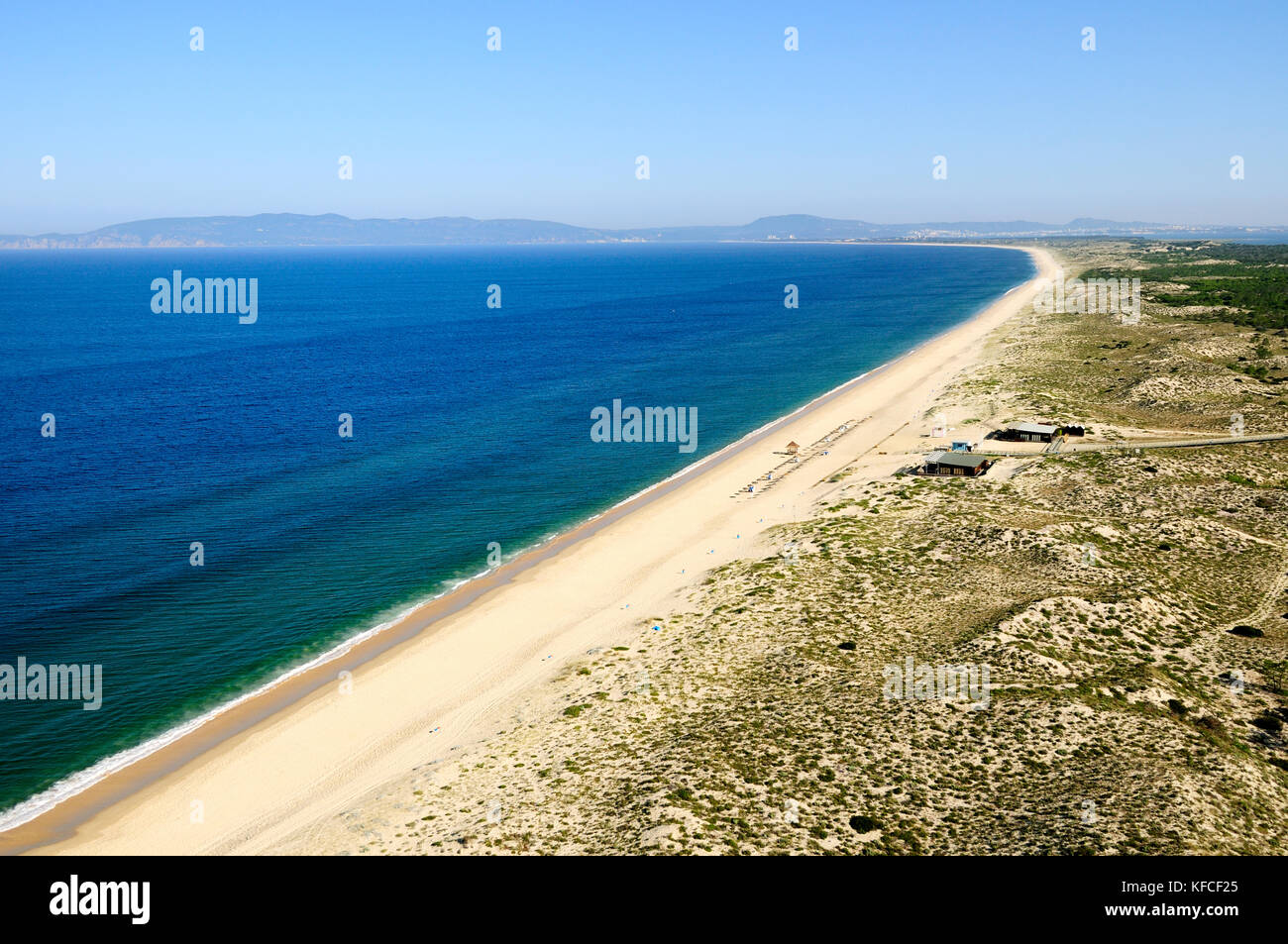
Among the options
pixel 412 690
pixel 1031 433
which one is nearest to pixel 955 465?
pixel 1031 433

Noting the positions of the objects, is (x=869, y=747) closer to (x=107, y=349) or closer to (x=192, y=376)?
(x=192, y=376)

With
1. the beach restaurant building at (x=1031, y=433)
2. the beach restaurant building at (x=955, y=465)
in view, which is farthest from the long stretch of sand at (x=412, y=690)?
the beach restaurant building at (x=1031, y=433)

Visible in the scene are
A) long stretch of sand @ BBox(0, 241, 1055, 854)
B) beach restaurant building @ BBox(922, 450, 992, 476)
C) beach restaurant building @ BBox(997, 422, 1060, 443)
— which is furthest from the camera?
beach restaurant building @ BBox(997, 422, 1060, 443)

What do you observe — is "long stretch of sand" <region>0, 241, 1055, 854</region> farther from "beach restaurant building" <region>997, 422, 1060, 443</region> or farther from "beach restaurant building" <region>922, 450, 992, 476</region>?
"beach restaurant building" <region>997, 422, 1060, 443</region>

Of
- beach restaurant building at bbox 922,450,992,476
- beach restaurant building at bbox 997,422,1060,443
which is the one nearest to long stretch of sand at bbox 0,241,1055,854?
beach restaurant building at bbox 922,450,992,476

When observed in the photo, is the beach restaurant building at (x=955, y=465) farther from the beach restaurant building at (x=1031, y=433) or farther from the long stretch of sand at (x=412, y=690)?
the beach restaurant building at (x=1031, y=433)

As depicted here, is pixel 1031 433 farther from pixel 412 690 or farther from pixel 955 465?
pixel 412 690
